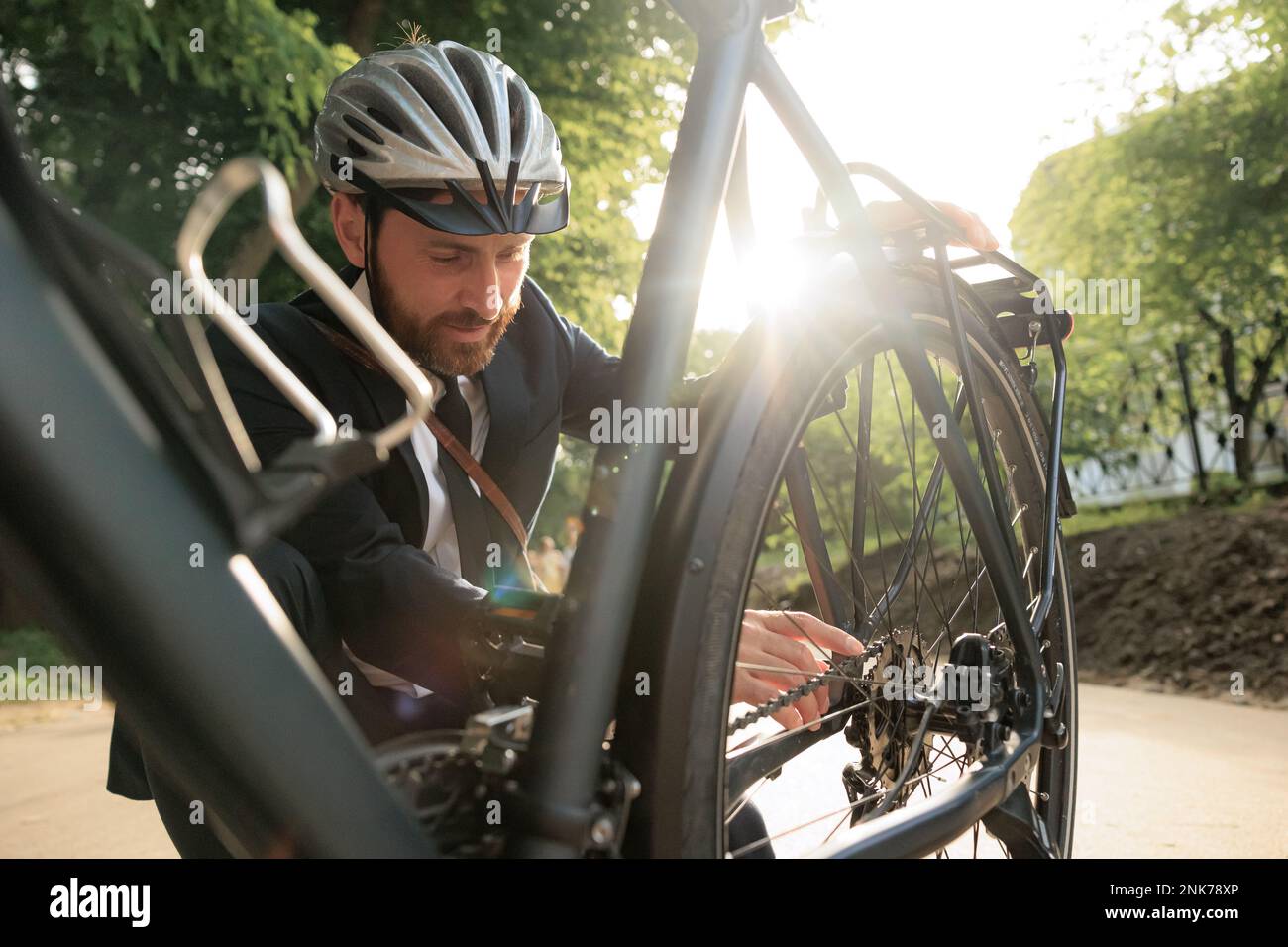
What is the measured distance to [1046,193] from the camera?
432 inches

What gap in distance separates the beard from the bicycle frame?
2.16ft

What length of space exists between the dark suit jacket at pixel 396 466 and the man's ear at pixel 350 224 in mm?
106

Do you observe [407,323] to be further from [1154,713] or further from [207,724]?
[1154,713]

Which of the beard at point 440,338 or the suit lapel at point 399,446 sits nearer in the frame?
the suit lapel at point 399,446

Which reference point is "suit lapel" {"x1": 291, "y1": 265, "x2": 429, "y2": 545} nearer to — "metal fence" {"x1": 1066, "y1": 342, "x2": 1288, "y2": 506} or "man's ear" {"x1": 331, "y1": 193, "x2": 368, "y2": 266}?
"man's ear" {"x1": 331, "y1": 193, "x2": 368, "y2": 266}

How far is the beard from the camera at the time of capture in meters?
2.20

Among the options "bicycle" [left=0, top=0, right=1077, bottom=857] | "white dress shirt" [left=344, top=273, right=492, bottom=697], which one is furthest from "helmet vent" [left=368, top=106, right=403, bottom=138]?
"bicycle" [left=0, top=0, right=1077, bottom=857]

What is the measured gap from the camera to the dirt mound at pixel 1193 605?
23.3 feet

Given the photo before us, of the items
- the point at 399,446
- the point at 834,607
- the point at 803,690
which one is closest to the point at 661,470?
the point at 803,690
